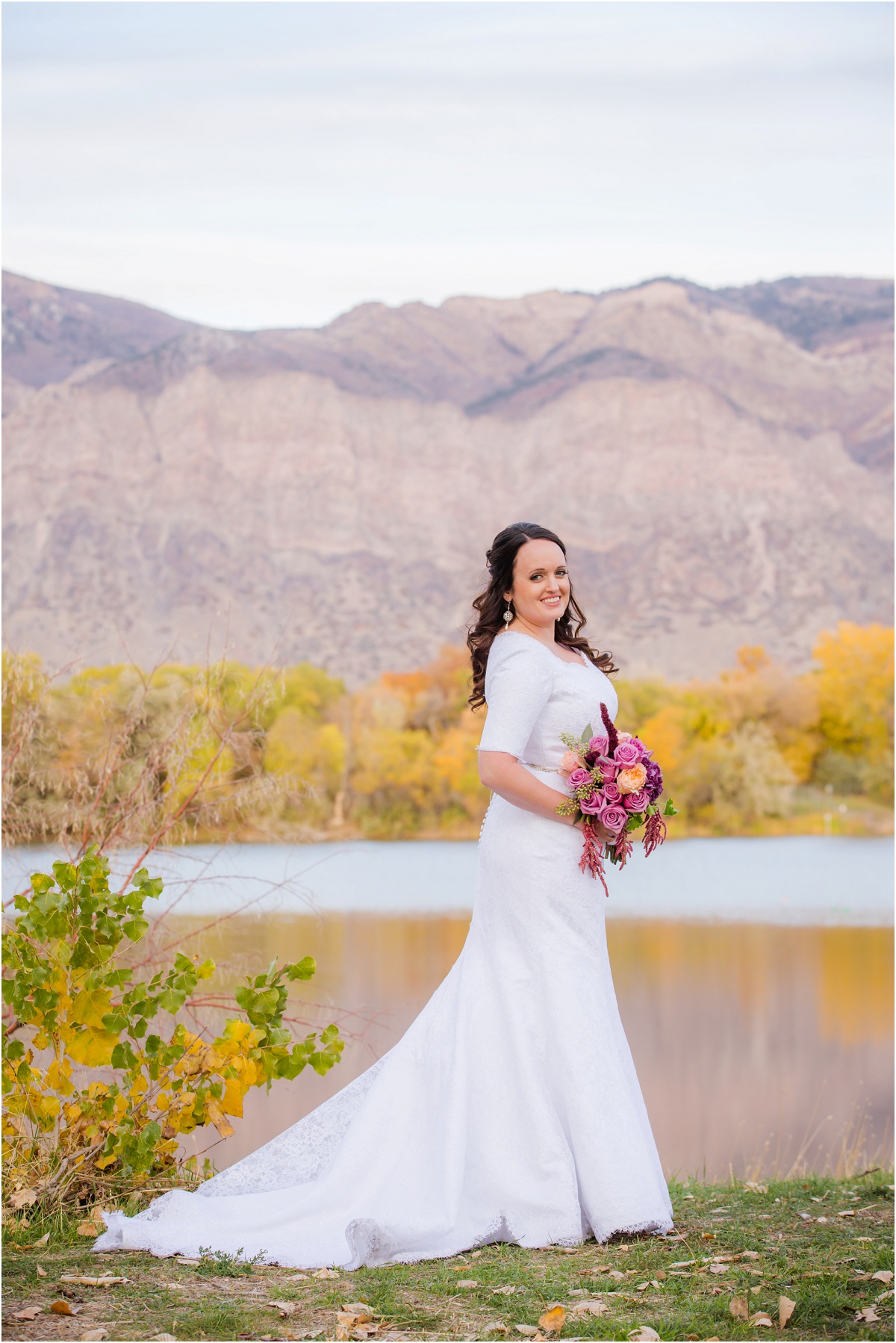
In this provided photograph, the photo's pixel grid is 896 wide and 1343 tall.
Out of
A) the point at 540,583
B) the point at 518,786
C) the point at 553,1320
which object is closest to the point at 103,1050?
the point at 518,786

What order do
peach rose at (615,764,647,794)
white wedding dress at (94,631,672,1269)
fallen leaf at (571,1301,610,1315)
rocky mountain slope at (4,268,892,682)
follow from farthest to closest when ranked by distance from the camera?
rocky mountain slope at (4,268,892,682) < peach rose at (615,764,647,794) < white wedding dress at (94,631,672,1269) < fallen leaf at (571,1301,610,1315)

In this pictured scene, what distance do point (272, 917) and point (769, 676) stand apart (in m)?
54.6

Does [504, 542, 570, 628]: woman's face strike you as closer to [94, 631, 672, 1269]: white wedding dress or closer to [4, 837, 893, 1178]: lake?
[94, 631, 672, 1269]: white wedding dress

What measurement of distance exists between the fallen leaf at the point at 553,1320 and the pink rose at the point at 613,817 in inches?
55.6

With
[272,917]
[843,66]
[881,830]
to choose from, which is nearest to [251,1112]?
[272,917]

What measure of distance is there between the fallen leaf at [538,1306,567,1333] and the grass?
24 mm

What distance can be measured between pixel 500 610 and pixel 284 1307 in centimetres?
228

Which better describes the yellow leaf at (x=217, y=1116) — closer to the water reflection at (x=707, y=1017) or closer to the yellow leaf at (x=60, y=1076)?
the yellow leaf at (x=60, y=1076)

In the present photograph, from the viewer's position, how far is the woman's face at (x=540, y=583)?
4.30m

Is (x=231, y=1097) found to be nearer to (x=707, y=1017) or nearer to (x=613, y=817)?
(x=613, y=817)

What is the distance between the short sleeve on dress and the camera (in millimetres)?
4117

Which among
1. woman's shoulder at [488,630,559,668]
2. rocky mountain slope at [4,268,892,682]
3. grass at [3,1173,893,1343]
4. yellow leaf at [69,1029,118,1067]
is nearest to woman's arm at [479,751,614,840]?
woman's shoulder at [488,630,559,668]

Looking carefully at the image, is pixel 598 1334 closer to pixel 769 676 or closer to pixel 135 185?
pixel 769 676

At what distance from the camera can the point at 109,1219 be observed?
155 inches
